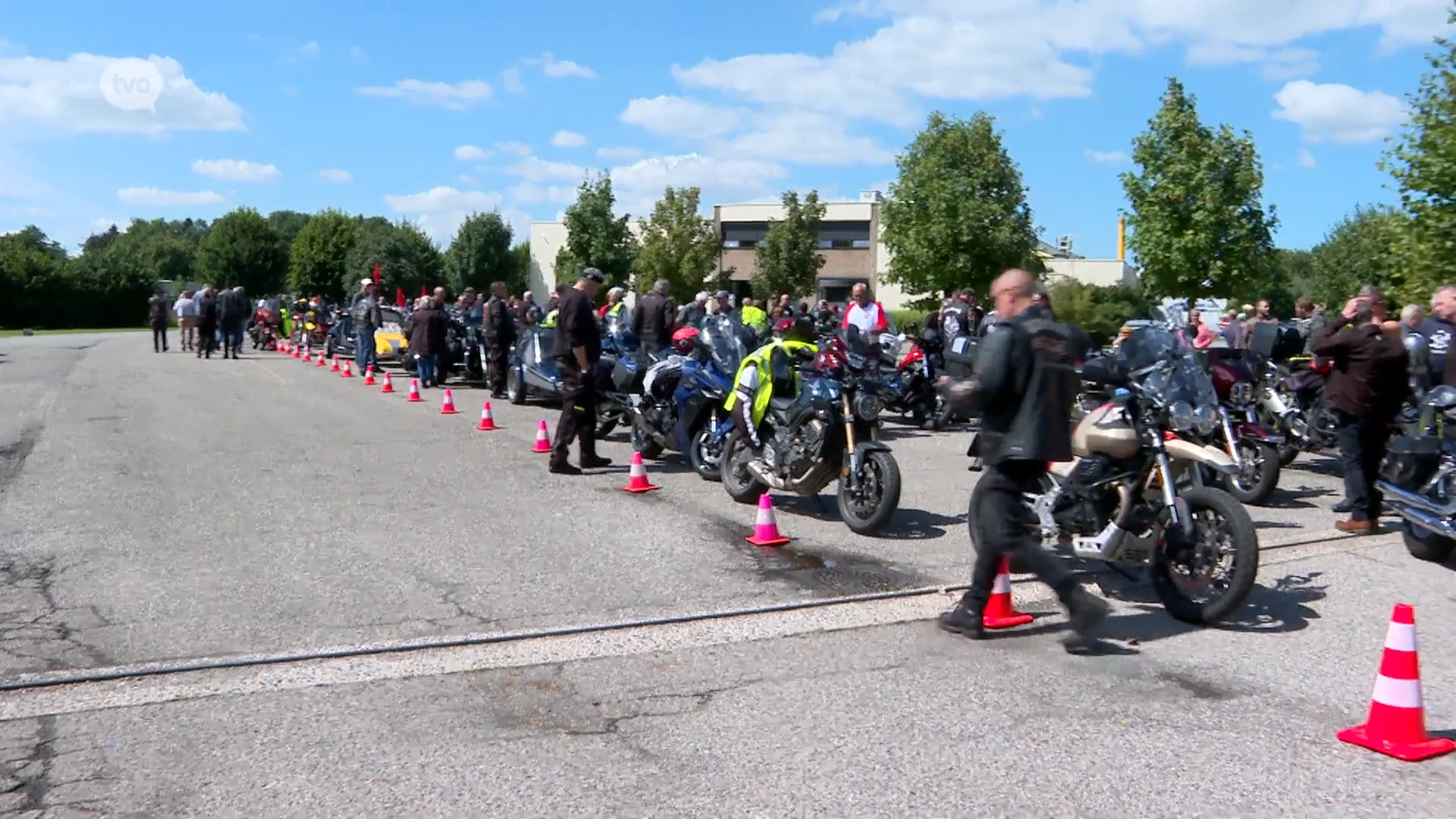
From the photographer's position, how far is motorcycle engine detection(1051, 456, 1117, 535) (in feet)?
21.9

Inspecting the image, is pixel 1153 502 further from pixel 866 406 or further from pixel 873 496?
pixel 866 406

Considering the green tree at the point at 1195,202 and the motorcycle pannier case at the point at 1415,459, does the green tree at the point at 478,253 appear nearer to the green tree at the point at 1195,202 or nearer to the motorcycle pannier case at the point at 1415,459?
the green tree at the point at 1195,202

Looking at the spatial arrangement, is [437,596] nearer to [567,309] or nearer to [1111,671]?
[1111,671]

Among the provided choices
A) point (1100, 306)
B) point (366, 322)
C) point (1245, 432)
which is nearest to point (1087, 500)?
point (1245, 432)

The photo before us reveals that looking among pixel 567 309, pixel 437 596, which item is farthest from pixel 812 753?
pixel 567 309

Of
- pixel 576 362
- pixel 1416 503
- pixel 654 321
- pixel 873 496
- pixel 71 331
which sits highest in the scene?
pixel 654 321

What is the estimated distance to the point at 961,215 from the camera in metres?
43.9

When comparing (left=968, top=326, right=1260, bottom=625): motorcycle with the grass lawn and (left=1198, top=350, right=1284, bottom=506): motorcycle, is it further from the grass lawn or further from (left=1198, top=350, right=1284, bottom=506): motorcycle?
the grass lawn

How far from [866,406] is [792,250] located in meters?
44.4

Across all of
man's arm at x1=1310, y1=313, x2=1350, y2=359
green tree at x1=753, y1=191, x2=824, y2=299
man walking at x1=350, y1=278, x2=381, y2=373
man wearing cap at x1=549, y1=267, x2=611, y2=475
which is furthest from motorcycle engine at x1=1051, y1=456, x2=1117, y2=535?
green tree at x1=753, y1=191, x2=824, y2=299

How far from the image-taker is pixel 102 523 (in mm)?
8891

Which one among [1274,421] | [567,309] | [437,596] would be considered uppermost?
[567,309]

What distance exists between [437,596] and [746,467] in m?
3.39

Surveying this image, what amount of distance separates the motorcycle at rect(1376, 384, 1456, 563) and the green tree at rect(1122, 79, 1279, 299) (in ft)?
65.3
